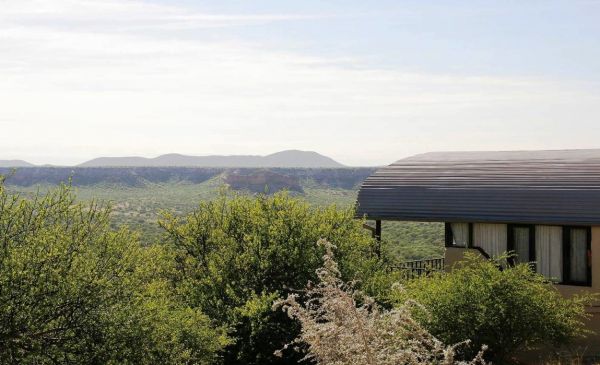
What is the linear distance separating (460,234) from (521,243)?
6.05ft

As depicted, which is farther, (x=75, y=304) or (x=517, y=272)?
(x=517, y=272)

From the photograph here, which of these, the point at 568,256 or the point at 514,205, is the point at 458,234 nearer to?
the point at 514,205

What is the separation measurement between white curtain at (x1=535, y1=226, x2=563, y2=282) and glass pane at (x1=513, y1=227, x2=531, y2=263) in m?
0.31

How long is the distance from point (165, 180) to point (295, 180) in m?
34.6

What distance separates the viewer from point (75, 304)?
50.4 feet

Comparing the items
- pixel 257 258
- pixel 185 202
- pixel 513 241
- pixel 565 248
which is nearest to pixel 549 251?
pixel 565 248

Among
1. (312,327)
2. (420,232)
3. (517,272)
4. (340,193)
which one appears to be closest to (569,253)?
(517,272)

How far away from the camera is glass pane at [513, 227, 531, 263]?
22.4m

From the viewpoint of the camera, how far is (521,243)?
2252 centimetres

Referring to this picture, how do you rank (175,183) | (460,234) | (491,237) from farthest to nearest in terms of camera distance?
1. (175,183)
2. (460,234)
3. (491,237)

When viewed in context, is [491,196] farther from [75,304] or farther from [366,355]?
[366,355]

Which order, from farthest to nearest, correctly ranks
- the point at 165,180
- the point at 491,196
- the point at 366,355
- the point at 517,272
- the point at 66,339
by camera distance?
1. the point at 165,180
2. the point at 491,196
3. the point at 517,272
4. the point at 66,339
5. the point at 366,355

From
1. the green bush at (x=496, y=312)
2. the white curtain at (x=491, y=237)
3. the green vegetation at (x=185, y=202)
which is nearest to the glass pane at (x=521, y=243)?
the white curtain at (x=491, y=237)

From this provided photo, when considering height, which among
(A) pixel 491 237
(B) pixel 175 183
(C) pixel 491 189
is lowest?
(B) pixel 175 183
